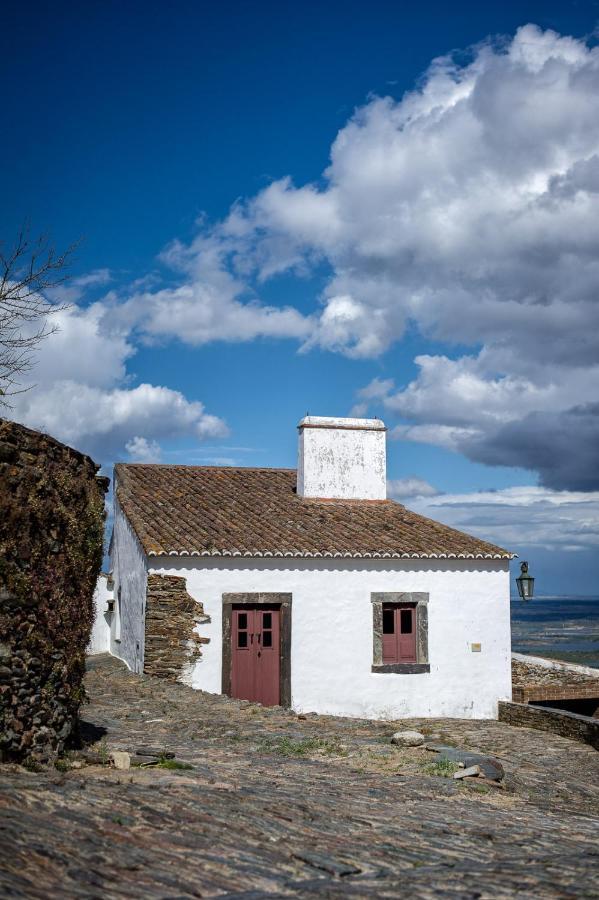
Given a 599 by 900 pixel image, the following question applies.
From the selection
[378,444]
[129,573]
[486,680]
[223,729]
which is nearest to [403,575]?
[486,680]

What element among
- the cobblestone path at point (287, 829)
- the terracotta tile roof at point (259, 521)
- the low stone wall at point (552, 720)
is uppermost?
the terracotta tile roof at point (259, 521)

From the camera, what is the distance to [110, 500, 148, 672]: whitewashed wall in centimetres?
1739

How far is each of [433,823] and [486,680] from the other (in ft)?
38.9

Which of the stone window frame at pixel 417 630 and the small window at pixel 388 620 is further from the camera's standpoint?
the small window at pixel 388 620

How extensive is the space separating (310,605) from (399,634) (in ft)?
6.75

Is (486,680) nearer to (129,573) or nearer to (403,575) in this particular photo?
(403,575)

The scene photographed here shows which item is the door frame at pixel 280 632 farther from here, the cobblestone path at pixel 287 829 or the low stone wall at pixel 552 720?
the cobblestone path at pixel 287 829

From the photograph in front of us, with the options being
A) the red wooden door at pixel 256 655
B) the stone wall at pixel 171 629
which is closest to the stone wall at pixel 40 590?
the stone wall at pixel 171 629

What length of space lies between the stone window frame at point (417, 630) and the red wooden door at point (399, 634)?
0.10 m

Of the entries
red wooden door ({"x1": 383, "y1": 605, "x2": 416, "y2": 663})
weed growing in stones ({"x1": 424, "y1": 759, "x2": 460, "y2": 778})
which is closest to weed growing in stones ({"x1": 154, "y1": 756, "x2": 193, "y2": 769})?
weed growing in stones ({"x1": 424, "y1": 759, "x2": 460, "y2": 778})

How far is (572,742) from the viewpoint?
15.6 meters

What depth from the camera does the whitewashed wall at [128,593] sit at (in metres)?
17.4

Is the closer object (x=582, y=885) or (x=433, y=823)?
(x=582, y=885)

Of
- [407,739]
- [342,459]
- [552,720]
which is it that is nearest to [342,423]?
[342,459]
